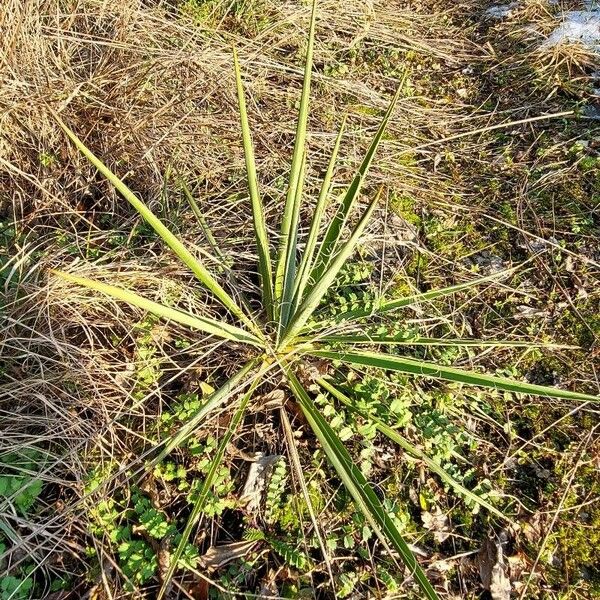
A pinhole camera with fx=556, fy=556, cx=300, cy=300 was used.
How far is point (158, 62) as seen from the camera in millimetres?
2410

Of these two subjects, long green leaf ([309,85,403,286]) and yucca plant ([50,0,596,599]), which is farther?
long green leaf ([309,85,403,286])

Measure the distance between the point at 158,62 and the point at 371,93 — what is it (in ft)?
3.52

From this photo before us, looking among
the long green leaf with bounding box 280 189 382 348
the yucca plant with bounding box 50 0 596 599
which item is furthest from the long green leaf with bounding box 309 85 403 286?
the long green leaf with bounding box 280 189 382 348

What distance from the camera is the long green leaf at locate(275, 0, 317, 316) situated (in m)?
1.49

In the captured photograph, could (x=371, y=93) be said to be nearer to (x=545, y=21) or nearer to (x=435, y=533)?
(x=545, y=21)

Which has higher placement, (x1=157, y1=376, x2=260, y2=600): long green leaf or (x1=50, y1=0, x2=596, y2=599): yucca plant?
(x1=50, y1=0, x2=596, y2=599): yucca plant

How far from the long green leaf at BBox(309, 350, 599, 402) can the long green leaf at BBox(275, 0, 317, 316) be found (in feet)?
0.67

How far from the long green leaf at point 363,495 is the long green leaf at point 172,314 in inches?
10.1

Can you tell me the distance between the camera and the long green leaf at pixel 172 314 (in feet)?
3.86

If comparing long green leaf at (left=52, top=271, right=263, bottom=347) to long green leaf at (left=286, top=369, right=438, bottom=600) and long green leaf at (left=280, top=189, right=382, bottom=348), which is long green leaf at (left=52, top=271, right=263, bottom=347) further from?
long green leaf at (left=286, top=369, right=438, bottom=600)

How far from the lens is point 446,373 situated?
1.42m

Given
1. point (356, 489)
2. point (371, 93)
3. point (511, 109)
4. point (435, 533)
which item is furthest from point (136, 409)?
point (511, 109)

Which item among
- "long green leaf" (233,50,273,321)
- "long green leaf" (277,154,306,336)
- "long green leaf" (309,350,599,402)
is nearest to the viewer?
"long green leaf" (309,350,599,402)

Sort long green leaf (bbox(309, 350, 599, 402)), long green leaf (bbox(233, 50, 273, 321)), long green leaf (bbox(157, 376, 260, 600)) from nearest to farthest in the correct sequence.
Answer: long green leaf (bbox(157, 376, 260, 600)), long green leaf (bbox(309, 350, 599, 402)), long green leaf (bbox(233, 50, 273, 321))
